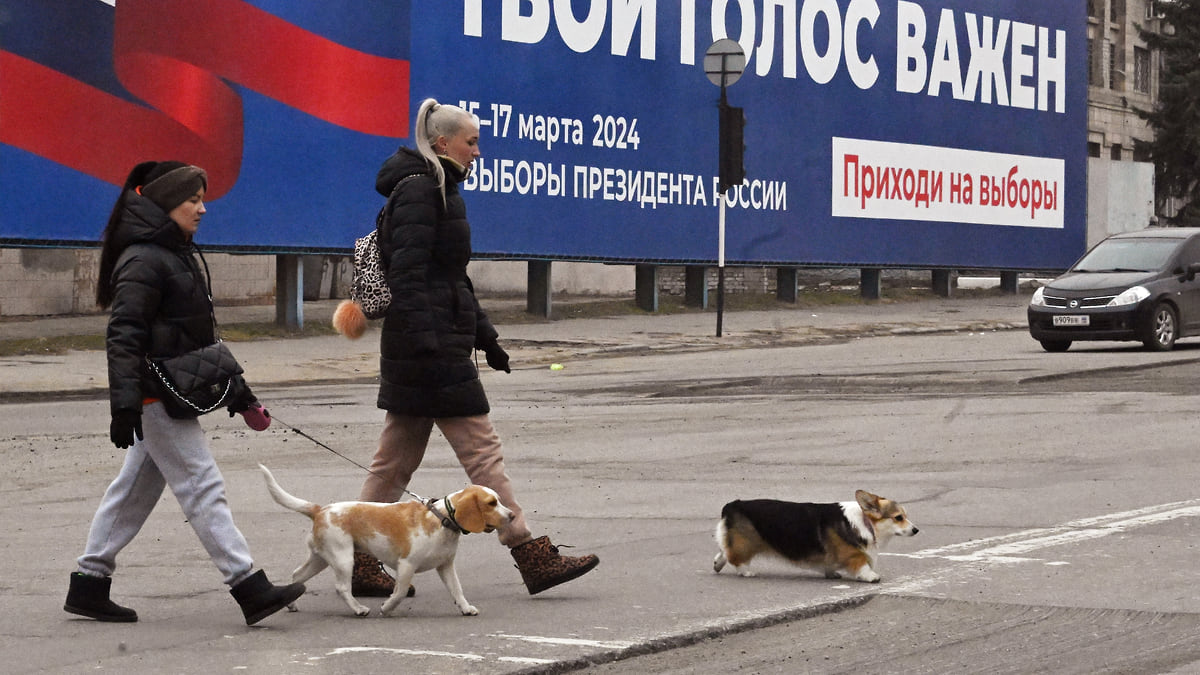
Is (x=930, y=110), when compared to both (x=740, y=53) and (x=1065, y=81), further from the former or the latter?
(x=740, y=53)

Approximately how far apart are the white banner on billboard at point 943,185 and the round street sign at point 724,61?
8111 millimetres

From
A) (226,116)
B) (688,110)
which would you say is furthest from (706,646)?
(688,110)

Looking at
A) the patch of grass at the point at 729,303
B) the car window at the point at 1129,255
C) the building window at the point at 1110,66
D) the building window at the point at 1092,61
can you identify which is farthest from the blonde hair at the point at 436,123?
the building window at the point at 1110,66

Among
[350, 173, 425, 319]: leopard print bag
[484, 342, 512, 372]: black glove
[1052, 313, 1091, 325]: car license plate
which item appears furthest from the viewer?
[1052, 313, 1091, 325]: car license plate

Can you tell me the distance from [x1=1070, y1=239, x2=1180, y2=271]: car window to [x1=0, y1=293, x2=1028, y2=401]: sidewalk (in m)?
4.55

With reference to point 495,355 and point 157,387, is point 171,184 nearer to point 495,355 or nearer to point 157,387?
point 157,387

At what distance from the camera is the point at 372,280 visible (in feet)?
24.1

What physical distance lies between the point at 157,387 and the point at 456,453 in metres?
1.30

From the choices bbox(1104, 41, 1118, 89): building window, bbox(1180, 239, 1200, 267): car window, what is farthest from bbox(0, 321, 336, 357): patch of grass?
bbox(1104, 41, 1118, 89): building window

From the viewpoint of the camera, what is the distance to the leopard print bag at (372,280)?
7.30 metres

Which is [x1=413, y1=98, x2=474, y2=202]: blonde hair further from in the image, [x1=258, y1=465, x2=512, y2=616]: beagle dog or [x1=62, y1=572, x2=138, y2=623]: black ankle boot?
[x1=62, y1=572, x2=138, y2=623]: black ankle boot

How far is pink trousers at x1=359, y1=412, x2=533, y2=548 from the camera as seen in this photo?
725 centimetres

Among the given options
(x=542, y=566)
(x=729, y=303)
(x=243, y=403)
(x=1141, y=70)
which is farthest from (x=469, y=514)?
(x=1141, y=70)

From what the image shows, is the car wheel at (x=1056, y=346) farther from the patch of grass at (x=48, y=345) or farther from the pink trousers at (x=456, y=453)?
the pink trousers at (x=456, y=453)
